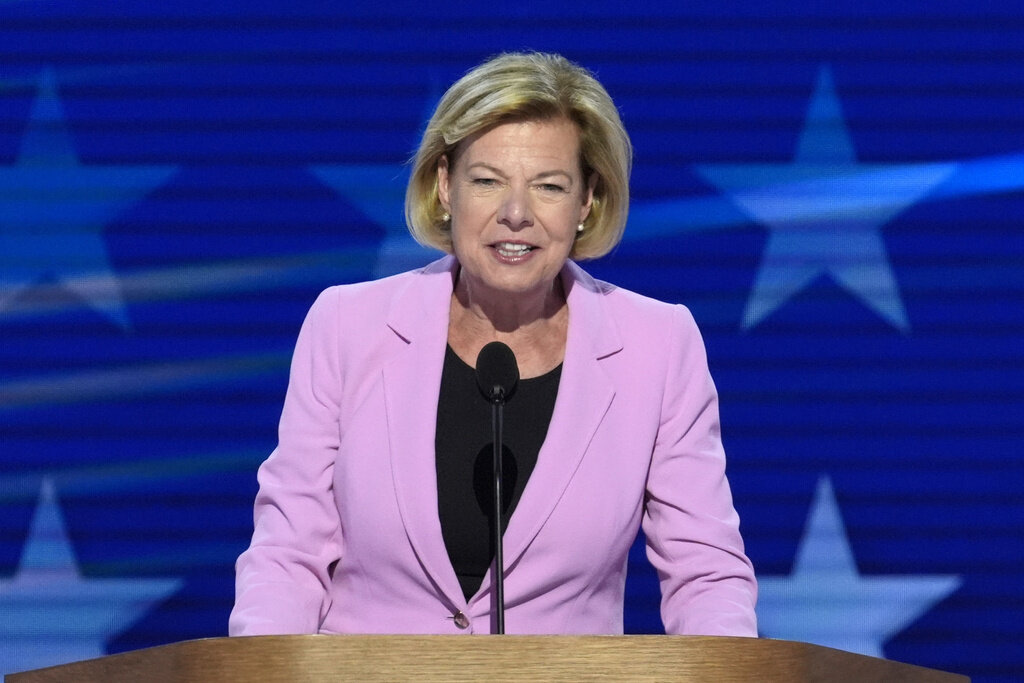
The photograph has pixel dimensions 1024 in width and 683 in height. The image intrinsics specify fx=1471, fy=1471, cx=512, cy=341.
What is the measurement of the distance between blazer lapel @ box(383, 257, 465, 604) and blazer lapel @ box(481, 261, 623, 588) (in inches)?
4.5

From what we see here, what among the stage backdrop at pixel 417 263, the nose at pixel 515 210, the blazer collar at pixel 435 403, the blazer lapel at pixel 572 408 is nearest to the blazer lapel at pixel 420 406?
the blazer collar at pixel 435 403

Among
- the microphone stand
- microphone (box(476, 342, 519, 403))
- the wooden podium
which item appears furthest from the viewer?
microphone (box(476, 342, 519, 403))

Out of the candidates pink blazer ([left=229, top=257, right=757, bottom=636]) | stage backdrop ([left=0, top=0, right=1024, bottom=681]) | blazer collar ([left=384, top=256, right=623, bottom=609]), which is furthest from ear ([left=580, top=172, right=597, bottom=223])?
stage backdrop ([left=0, top=0, right=1024, bottom=681])

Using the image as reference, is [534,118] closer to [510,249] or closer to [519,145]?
[519,145]

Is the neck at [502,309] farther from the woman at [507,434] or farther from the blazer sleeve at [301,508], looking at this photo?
the blazer sleeve at [301,508]

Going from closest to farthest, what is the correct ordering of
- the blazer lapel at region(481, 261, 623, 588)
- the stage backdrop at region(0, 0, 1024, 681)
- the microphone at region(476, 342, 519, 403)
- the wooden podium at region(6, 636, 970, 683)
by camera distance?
the wooden podium at region(6, 636, 970, 683)
the microphone at region(476, 342, 519, 403)
the blazer lapel at region(481, 261, 623, 588)
the stage backdrop at region(0, 0, 1024, 681)

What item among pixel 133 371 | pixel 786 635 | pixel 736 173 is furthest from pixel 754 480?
pixel 133 371

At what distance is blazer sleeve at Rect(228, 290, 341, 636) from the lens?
2.38 m

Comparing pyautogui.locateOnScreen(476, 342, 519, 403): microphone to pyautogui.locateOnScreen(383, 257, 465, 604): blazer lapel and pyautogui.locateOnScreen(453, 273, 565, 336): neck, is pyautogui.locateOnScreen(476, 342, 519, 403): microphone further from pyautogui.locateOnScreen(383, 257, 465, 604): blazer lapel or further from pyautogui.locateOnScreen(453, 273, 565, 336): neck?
pyautogui.locateOnScreen(453, 273, 565, 336): neck

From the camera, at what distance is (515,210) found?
99.1 inches

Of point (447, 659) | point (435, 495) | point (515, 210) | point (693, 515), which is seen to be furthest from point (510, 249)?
point (447, 659)

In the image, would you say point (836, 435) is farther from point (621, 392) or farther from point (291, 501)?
point (291, 501)

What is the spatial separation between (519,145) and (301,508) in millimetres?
733

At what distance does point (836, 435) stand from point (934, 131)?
2.84 ft
